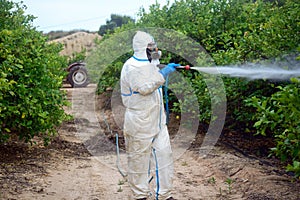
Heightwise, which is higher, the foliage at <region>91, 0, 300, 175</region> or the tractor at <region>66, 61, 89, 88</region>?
the foliage at <region>91, 0, 300, 175</region>

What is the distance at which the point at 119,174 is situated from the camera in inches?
271

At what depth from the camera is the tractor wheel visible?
1981 cm

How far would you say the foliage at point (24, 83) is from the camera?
664cm

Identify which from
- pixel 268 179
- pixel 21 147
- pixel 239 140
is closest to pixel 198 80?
pixel 239 140

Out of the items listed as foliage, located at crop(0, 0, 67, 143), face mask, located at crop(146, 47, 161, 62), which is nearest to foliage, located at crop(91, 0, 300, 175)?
face mask, located at crop(146, 47, 161, 62)

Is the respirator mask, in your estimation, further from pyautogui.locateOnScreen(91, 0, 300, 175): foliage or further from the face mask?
pyautogui.locateOnScreen(91, 0, 300, 175): foliage

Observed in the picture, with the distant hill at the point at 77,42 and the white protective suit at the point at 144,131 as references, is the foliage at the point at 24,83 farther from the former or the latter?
→ the distant hill at the point at 77,42

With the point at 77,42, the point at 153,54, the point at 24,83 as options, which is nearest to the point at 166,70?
the point at 153,54

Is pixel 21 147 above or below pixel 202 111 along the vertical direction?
below

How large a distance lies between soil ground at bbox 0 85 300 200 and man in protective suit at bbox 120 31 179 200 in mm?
476

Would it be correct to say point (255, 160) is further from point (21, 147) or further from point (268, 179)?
point (21, 147)

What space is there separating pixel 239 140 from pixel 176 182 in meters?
2.32

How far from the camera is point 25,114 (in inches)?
267

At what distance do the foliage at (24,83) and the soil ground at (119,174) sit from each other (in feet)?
2.05
